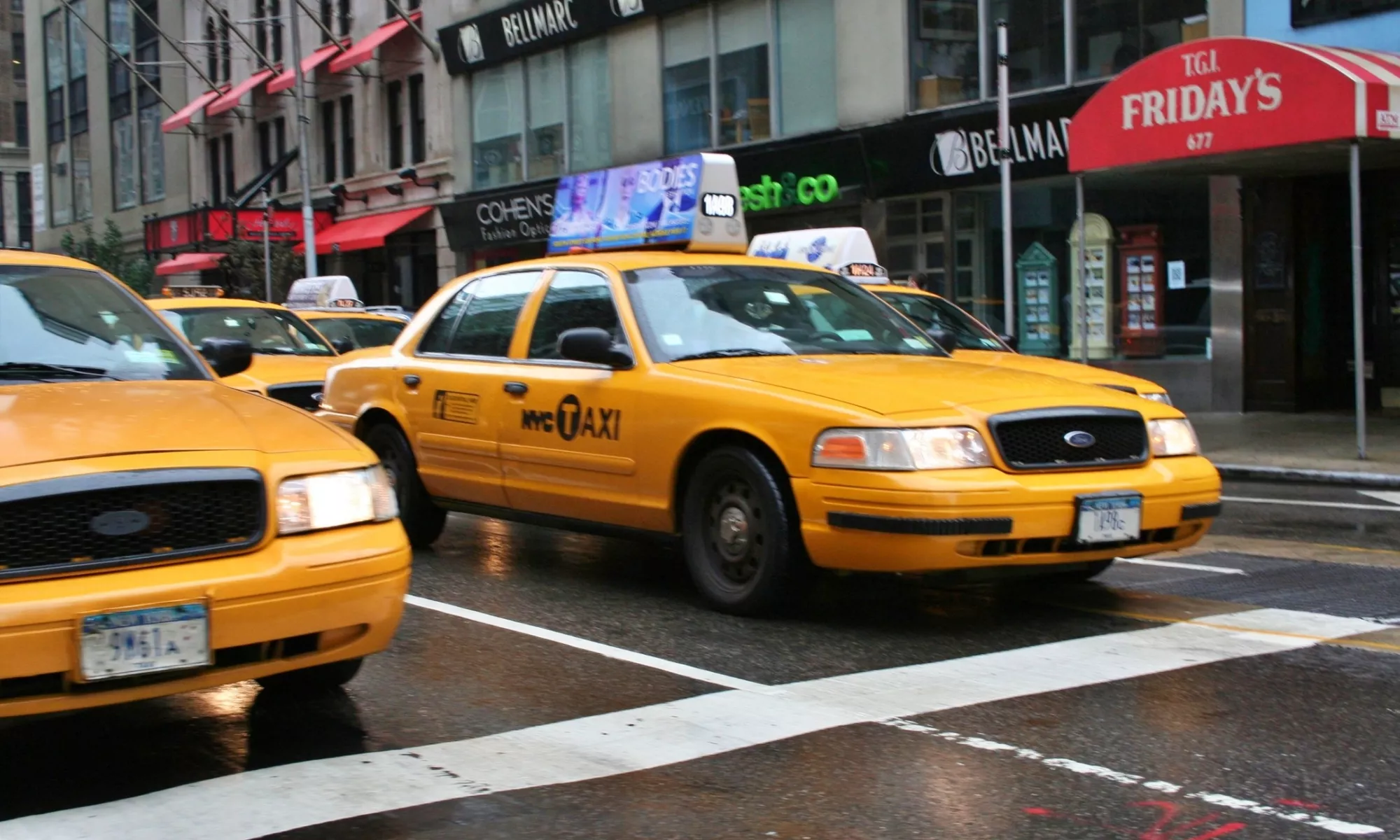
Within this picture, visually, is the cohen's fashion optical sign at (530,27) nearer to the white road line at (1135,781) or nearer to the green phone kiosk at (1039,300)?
the green phone kiosk at (1039,300)

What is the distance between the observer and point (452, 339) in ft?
27.3

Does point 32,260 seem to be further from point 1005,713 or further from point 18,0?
point 18,0

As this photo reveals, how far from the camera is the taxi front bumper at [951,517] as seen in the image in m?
5.77

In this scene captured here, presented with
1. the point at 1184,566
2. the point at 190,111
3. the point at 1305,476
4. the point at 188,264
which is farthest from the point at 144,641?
the point at 190,111

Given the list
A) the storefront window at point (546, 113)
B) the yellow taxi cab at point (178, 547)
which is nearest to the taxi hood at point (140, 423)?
the yellow taxi cab at point (178, 547)

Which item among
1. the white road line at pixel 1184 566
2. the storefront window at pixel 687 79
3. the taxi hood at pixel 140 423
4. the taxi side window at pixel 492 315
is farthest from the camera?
the storefront window at pixel 687 79

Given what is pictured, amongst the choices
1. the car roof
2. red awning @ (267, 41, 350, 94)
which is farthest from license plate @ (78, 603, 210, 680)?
red awning @ (267, 41, 350, 94)

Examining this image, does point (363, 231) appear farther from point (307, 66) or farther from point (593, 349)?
point (593, 349)

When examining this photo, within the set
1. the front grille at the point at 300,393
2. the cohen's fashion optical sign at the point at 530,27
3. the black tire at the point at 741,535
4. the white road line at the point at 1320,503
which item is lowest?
the white road line at the point at 1320,503

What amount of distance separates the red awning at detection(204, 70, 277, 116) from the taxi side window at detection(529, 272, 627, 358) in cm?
3108

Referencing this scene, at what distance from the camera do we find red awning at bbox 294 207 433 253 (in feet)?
109

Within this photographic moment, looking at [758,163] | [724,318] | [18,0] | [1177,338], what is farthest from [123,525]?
[18,0]

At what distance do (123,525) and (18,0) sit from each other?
78016mm

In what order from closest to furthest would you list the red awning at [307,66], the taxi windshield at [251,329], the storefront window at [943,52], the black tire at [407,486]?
the black tire at [407,486] → the taxi windshield at [251,329] → the storefront window at [943,52] → the red awning at [307,66]
